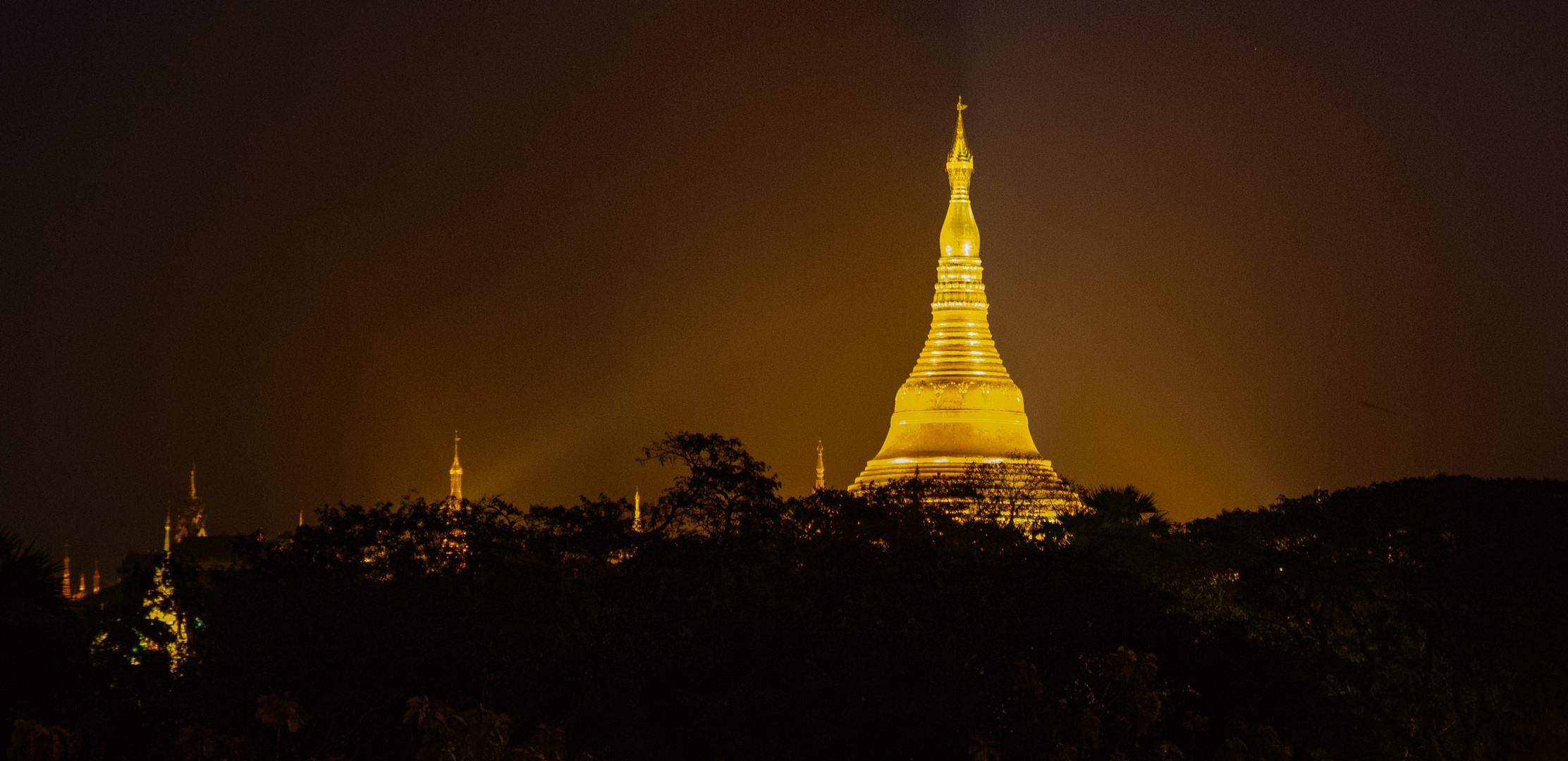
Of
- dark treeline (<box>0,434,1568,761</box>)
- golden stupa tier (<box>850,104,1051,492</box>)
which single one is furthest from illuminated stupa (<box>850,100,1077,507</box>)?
dark treeline (<box>0,434,1568,761</box>)

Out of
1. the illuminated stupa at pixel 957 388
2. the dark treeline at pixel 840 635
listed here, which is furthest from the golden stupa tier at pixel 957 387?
the dark treeline at pixel 840 635

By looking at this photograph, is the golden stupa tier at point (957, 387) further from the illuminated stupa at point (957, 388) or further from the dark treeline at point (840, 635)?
the dark treeline at point (840, 635)

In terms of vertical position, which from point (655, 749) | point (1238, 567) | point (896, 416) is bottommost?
point (655, 749)

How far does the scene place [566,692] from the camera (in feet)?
101

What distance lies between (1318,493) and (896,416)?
32.1m

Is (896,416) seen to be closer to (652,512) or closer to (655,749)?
(652,512)

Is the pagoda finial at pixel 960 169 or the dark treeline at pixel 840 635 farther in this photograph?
the pagoda finial at pixel 960 169

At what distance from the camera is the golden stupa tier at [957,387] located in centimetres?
6681

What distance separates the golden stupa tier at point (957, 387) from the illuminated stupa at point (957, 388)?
0.02 meters

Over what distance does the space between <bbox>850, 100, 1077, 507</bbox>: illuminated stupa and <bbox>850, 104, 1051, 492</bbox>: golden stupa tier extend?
2cm

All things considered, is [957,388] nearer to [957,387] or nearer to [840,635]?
[957,387]

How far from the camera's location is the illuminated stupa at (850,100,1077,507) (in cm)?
6675

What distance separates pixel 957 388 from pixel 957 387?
0.14 ft

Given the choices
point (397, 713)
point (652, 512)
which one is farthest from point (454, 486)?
point (397, 713)
